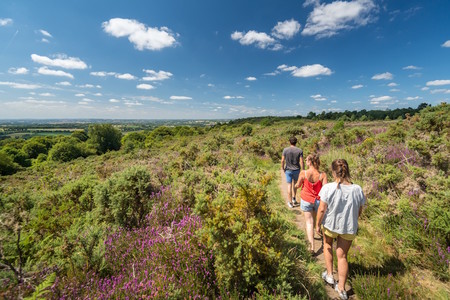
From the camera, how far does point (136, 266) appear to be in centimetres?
→ 273

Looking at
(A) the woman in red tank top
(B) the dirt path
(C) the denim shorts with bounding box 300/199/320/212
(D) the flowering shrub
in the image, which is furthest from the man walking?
(D) the flowering shrub

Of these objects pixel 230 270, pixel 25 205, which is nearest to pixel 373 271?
pixel 230 270

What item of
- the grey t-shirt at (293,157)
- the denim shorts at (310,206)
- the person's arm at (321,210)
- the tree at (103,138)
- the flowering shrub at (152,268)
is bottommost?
the tree at (103,138)

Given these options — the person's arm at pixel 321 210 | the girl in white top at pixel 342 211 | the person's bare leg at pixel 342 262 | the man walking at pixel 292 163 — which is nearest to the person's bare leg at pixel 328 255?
the girl in white top at pixel 342 211

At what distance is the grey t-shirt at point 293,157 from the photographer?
5.68m

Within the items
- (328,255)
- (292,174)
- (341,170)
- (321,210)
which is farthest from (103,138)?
(341,170)

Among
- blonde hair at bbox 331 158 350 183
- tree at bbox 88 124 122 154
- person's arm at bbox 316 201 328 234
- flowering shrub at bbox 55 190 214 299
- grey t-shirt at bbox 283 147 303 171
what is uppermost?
blonde hair at bbox 331 158 350 183

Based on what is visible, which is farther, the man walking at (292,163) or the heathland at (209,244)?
the man walking at (292,163)

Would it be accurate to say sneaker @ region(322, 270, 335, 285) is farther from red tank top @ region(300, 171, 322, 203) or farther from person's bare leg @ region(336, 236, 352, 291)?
red tank top @ region(300, 171, 322, 203)

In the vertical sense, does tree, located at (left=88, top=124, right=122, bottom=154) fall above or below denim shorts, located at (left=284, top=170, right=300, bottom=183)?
below

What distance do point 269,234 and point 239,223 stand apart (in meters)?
0.47

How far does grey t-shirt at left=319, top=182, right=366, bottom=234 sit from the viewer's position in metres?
2.82

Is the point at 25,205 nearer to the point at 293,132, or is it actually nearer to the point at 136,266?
the point at 136,266

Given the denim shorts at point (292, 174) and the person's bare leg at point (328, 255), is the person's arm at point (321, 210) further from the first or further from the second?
Answer: the denim shorts at point (292, 174)
